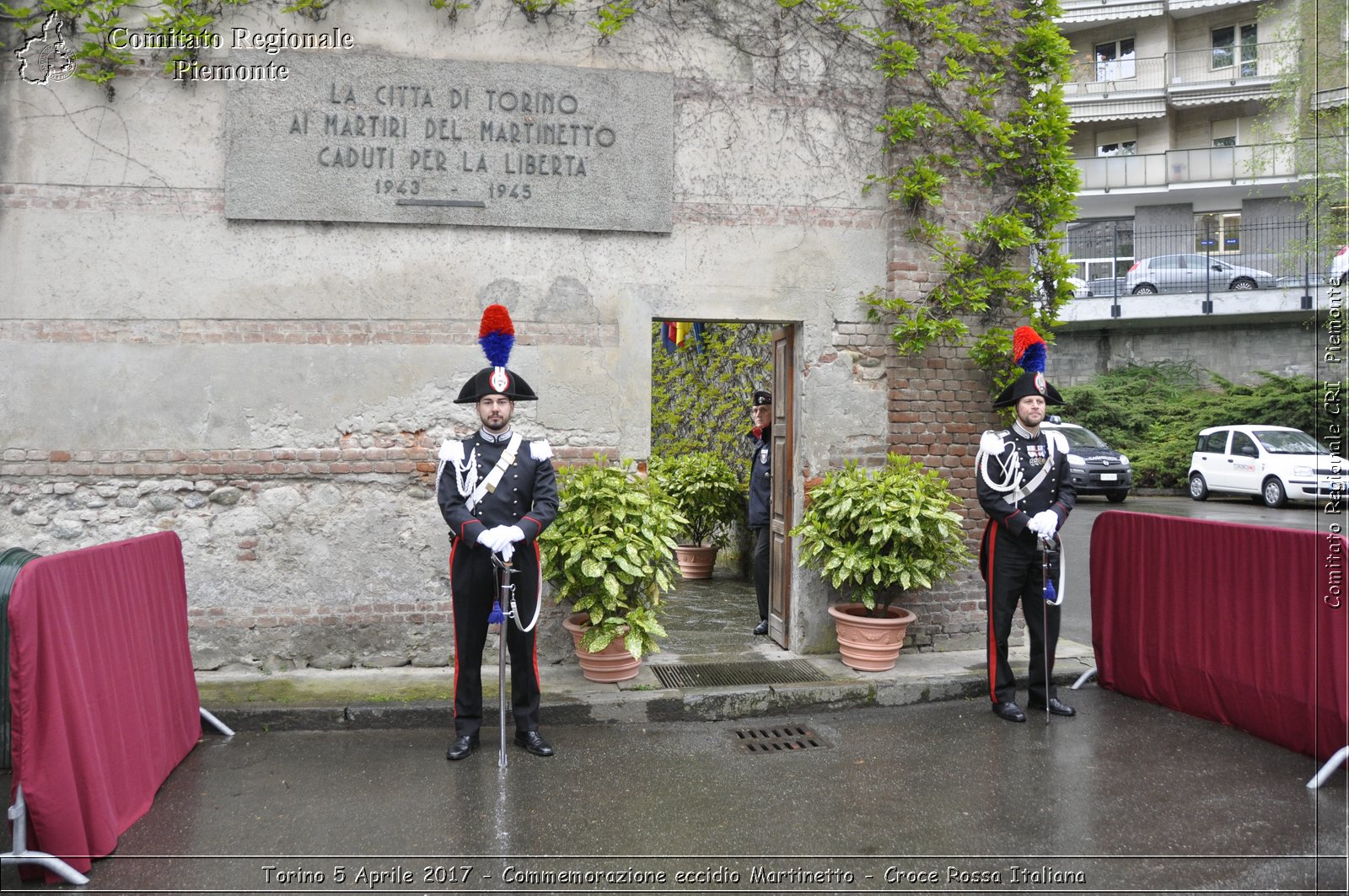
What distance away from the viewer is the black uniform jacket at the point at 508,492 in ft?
18.1

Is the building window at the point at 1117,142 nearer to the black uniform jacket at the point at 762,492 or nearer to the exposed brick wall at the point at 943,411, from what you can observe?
the exposed brick wall at the point at 943,411

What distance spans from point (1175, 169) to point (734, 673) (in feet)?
110

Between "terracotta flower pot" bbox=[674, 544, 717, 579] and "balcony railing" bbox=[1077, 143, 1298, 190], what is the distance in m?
26.7

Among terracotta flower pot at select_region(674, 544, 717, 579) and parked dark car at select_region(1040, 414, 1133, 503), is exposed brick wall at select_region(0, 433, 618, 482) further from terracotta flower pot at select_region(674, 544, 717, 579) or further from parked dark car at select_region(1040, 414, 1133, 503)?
parked dark car at select_region(1040, 414, 1133, 503)

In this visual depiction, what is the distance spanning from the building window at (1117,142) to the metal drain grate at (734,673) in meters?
33.6

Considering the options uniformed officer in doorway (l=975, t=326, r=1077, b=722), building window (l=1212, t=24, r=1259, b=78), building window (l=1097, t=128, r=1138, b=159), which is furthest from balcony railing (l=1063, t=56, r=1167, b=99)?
uniformed officer in doorway (l=975, t=326, r=1077, b=722)

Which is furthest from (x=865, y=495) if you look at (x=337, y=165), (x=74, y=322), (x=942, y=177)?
(x=74, y=322)

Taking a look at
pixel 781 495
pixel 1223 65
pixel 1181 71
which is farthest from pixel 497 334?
pixel 1223 65

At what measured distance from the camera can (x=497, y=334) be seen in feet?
18.6

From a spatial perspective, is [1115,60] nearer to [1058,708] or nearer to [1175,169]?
[1175,169]

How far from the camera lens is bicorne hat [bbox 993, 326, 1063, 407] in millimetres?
6320

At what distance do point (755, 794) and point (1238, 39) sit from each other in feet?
126

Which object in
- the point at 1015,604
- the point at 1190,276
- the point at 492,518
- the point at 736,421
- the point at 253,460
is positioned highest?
the point at 1190,276

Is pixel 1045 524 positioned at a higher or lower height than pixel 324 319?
lower
